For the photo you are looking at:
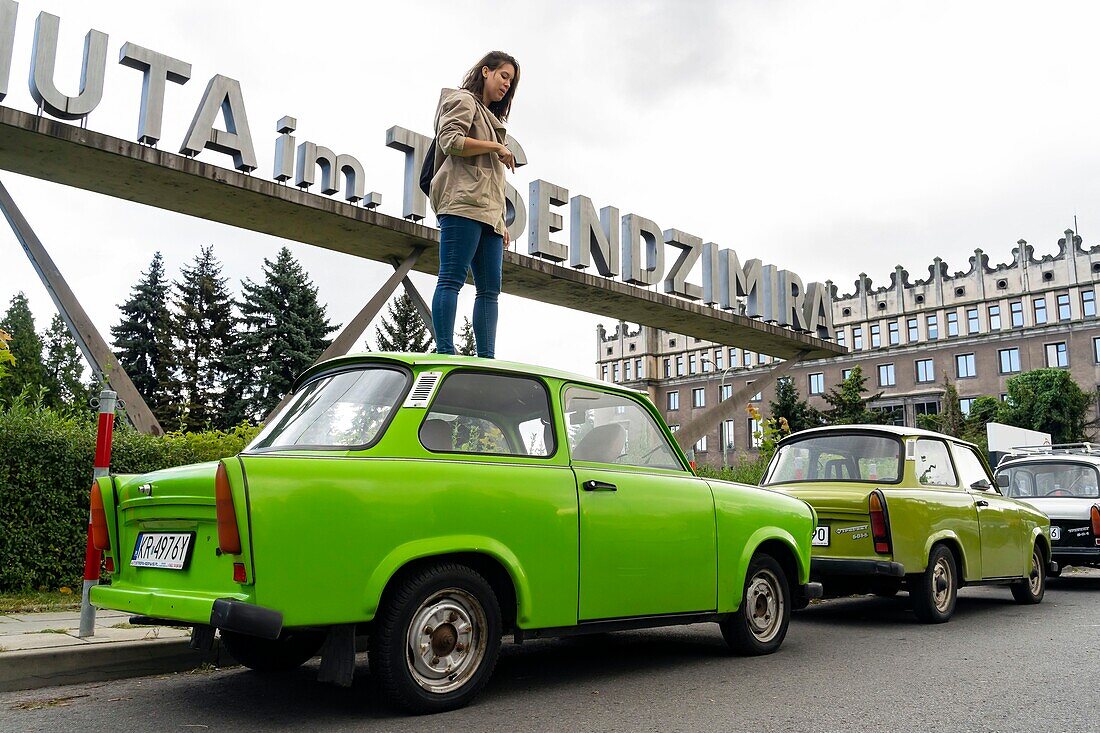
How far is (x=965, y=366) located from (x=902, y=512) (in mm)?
77272

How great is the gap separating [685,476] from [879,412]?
5439cm

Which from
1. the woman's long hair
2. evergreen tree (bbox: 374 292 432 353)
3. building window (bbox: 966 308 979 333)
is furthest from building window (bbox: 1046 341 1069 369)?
the woman's long hair

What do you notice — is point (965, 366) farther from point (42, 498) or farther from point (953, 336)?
point (42, 498)

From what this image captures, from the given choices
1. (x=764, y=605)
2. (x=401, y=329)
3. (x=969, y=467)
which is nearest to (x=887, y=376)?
(x=401, y=329)

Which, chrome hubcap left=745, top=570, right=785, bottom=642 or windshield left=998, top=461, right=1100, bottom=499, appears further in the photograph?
windshield left=998, top=461, right=1100, bottom=499

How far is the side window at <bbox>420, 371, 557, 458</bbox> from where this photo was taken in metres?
4.60

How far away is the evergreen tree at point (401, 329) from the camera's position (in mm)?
60531

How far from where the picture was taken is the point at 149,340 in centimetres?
5066

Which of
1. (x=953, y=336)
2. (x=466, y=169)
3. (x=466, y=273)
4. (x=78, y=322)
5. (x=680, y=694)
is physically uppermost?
(x=953, y=336)

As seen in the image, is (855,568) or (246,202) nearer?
(855,568)

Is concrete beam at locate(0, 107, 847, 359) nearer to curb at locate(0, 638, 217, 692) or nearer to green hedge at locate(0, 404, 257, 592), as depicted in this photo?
green hedge at locate(0, 404, 257, 592)

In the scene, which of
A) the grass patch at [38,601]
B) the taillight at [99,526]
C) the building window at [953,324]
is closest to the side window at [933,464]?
the taillight at [99,526]

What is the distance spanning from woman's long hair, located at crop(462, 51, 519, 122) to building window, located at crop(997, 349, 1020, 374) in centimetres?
7782

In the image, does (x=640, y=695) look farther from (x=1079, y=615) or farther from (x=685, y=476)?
(x=1079, y=615)
